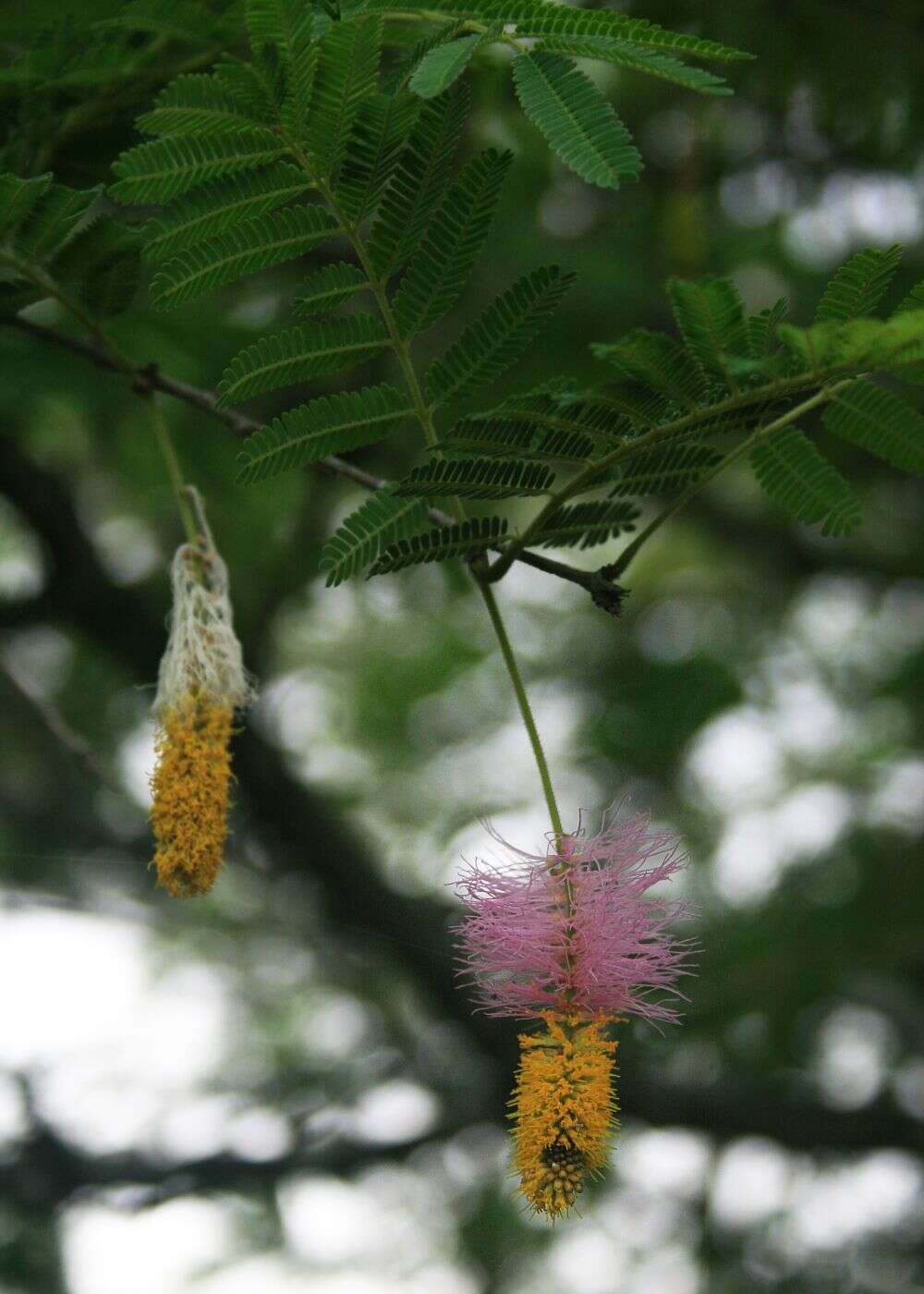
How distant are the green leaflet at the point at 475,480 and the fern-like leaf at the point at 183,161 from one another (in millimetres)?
409

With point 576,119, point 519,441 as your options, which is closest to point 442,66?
point 576,119

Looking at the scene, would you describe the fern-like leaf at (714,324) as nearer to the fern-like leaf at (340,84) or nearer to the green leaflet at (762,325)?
the green leaflet at (762,325)

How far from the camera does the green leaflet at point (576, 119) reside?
134cm

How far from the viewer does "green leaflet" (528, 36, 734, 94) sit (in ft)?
4.33

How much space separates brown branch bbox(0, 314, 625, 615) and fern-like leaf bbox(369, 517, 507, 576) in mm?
32

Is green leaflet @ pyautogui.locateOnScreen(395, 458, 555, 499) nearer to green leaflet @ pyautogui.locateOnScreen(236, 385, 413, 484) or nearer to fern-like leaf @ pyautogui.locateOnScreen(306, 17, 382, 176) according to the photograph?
green leaflet @ pyautogui.locateOnScreen(236, 385, 413, 484)

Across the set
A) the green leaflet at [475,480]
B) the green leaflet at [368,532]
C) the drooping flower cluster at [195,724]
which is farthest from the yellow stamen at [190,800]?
the green leaflet at [475,480]

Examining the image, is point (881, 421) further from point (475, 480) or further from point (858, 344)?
point (475, 480)

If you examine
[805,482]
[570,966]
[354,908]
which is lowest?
[570,966]

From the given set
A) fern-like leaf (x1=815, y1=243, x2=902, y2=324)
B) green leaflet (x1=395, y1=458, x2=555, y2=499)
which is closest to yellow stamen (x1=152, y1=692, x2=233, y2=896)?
green leaflet (x1=395, y1=458, x2=555, y2=499)

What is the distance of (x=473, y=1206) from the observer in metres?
7.02

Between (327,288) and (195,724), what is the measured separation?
1.85 ft

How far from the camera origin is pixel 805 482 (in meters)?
1.69

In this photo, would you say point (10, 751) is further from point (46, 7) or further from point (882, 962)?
point (46, 7)
